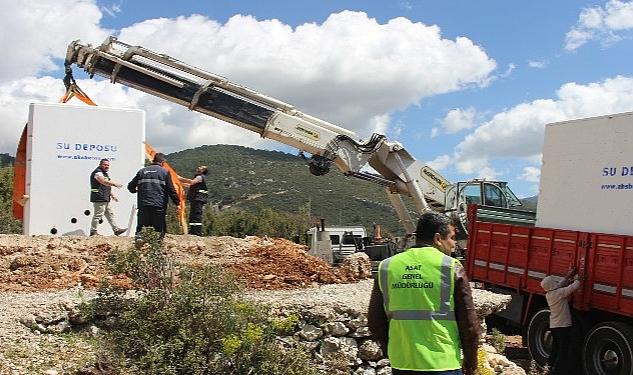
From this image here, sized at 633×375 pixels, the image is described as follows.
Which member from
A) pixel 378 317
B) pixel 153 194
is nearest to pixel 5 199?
pixel 153 194

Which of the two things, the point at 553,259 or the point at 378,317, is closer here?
the point at 378,317

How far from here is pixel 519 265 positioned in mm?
10938

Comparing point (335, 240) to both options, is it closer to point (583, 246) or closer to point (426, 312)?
point (583, 246)

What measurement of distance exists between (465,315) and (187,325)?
2.99 m

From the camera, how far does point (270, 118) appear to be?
14.2 metres

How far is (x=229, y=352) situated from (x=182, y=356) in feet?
1.41

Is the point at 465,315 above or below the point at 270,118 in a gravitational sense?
below

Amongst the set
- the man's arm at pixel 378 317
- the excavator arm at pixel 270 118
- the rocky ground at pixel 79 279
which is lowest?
the rocky ground at pixel 79 279

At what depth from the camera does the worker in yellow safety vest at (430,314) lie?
395cm

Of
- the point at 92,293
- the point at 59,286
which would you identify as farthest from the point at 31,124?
the point at 92,293

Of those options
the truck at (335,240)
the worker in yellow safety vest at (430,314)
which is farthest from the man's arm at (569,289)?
the truck at (335,240)

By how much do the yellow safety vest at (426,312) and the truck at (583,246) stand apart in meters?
5.58

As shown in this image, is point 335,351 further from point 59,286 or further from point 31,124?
point 31,124

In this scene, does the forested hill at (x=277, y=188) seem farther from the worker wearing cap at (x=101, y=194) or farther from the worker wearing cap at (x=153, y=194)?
the worker wearing cap at (x=153, y=194)
